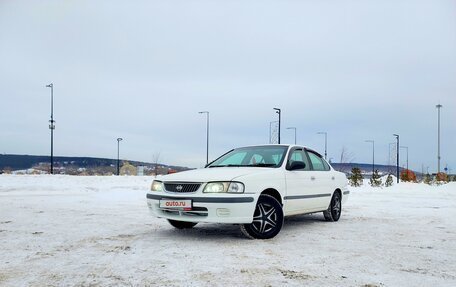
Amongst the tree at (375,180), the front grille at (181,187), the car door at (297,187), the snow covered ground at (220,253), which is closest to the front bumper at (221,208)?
the front grille at (181,187)

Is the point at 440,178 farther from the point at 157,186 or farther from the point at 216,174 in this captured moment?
the point at 157,186

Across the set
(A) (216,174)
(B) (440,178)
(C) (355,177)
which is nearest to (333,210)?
(A) (216,174)

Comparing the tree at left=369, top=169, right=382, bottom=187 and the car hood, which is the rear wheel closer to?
the car hood

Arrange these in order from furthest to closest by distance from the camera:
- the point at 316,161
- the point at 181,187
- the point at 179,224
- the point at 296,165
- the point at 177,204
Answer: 1. the point at 316,161
2. the point at 179,224
3. the point at 296,165
4. the point at 181,187
5. the point at 177,204

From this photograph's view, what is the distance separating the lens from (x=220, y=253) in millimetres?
5508

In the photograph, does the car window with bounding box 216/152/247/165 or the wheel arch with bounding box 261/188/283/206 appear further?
the car window with bounding box 216/152/247/165

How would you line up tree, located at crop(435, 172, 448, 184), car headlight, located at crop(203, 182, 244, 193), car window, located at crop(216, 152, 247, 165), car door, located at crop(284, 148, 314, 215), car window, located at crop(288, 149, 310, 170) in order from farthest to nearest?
tree, located at crop(435, 172, 448, 184)
car window, located at crop(216, 152, 247, 165)
car window, located at crop(288, 149, 310, 170)
car door, located at crop(284, 148, 314, 215)
car headlight, located at crop(203, 182, 244, 193)

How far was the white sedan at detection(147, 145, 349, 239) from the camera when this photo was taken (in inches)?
245

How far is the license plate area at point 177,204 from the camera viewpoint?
20.7 feet

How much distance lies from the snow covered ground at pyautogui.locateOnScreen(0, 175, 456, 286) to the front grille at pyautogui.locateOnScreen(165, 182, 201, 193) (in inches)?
30.4

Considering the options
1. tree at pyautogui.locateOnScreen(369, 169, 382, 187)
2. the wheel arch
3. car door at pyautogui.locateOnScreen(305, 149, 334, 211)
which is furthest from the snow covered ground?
tree at pyautogui.locateOnScreen(369, 169, 382, 187)

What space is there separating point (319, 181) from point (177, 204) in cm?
326

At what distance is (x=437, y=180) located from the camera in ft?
95.7

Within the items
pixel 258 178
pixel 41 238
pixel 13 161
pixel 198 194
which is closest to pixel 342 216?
pixel 258 178
